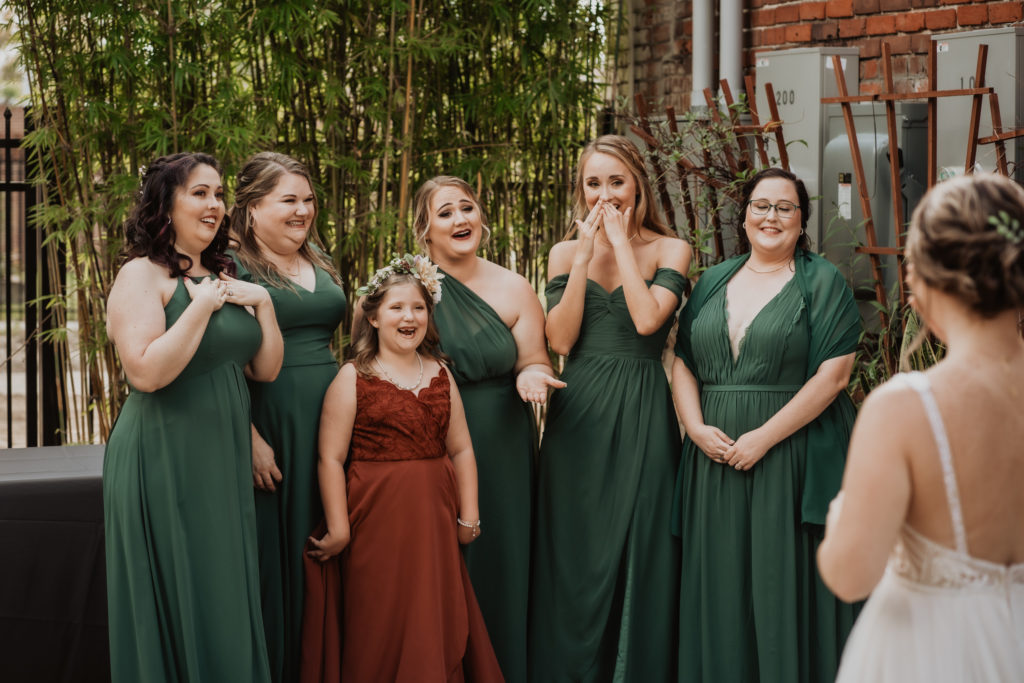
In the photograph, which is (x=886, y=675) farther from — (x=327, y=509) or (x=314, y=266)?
(x=314, y=266)

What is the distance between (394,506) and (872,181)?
225 centimetres

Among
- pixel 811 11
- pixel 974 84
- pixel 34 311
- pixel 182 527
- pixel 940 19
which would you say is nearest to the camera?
pixel 182 527

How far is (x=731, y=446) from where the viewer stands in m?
3.21

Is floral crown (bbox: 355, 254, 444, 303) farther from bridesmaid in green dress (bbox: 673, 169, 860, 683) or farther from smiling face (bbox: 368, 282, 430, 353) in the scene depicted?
bridesmaid in green dress (bbox: 673, 169, 860, 683)

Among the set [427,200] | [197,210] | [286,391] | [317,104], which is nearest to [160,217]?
[197,210]

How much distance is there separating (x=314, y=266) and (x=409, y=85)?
1.68 m

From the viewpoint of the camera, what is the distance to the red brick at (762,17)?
5.13m

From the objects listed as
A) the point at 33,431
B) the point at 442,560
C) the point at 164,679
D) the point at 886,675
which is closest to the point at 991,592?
the point at 886,675

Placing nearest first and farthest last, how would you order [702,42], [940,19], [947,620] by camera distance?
[947,620], [940,19], [702,42]

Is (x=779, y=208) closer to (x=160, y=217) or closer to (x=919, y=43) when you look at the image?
(x=160, y=217)

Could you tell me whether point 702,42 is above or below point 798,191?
above

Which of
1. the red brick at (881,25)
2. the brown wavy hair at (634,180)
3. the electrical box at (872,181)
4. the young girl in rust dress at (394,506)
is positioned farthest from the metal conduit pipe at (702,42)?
the young girl in rust dress at (394,506)

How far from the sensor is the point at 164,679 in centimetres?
284

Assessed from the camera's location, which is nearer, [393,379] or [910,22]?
[393,379]
